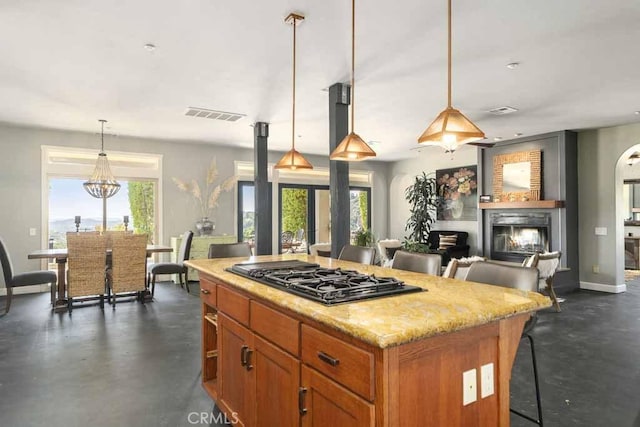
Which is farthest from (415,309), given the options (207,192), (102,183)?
(207,192)

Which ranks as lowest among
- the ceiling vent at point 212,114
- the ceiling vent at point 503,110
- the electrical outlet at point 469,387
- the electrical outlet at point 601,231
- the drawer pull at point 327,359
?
the electrical outlet at point 469,387

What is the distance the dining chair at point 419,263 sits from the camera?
2.59 meters

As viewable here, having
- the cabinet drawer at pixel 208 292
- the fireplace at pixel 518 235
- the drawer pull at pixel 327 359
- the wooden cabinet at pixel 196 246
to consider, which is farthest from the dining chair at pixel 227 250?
the fireplace at pixel 518 235

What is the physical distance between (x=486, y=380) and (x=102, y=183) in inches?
253

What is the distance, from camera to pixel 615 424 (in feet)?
8.16

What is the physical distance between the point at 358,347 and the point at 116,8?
114 inches

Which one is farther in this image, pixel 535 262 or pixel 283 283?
pixel 535 262

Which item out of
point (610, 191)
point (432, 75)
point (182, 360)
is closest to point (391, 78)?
point (432, 75)

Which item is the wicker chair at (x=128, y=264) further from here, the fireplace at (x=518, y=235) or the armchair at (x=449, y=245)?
the fireplace at (x=518, y=235)

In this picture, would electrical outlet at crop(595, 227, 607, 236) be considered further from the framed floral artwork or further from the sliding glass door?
the sliding glass door

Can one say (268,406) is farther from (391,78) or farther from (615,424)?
(391,78)

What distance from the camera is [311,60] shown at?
149 inches

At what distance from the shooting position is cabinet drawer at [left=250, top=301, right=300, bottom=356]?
1.67 m

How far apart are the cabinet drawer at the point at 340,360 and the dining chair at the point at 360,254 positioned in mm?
1658
